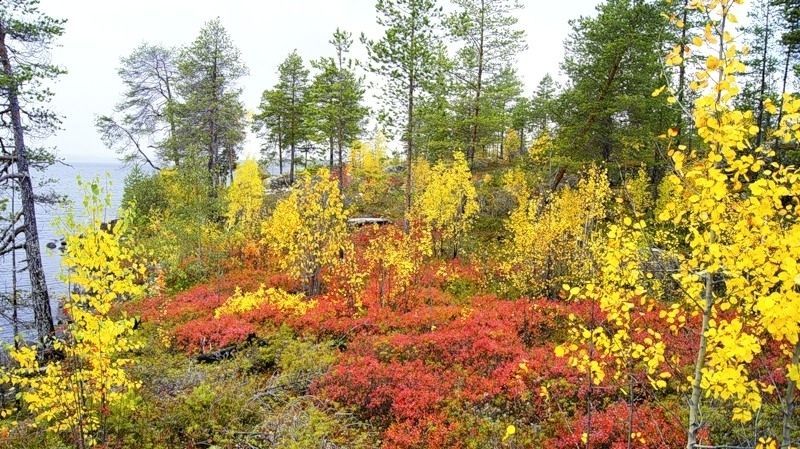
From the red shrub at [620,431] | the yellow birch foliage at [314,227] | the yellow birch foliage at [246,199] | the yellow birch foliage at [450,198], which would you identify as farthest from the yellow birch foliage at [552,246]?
the yellow birch foliage at [246,199]

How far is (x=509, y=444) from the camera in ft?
25.0

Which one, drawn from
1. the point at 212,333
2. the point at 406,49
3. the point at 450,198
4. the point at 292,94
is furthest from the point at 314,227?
the point at 292,94

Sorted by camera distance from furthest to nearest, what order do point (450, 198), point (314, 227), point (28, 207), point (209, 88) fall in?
point (209, 88)
point (450, 198)
point (314, 227)
point (28, 207)

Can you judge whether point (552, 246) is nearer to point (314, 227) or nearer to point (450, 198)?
point (450, 198)

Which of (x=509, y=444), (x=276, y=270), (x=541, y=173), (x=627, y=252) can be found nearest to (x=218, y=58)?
(x=276, y=270)

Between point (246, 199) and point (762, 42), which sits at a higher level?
point (762, 42)

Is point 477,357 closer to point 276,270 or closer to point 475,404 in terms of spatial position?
point 475,404

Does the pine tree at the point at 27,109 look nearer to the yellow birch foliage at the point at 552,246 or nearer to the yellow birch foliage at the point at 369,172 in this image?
the yellow birch foliage at the point at 552,246

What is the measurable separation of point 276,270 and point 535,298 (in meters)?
10.8

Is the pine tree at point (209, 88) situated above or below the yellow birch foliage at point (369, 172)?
above

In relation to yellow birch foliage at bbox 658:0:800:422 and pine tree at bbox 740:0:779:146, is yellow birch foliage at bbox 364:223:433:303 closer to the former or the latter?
yellow birch foliage at bbox 658:0:800:422

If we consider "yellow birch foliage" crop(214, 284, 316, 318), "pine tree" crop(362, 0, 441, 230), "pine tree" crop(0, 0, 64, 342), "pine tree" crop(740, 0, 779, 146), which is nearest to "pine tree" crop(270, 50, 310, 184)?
"pine tree" crop(362, 0, 441, 230)

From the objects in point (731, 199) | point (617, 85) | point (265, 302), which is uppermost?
point (617, 85)

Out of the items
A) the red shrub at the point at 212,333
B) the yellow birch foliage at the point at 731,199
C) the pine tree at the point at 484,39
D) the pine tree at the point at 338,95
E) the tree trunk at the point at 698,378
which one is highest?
the pine tree at the point at 484,39
